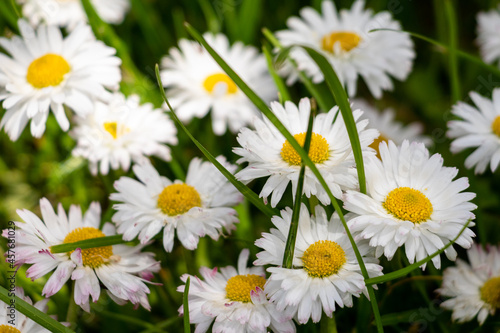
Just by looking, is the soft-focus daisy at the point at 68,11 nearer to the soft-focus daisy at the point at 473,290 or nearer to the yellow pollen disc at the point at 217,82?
the yellow pollen disc at the point at 217,82

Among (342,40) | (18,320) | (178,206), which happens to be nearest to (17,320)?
(18,320)

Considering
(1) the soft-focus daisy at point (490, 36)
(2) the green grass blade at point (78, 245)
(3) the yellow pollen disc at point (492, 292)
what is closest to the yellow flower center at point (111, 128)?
(2) the green grass blade at point (78, 245)

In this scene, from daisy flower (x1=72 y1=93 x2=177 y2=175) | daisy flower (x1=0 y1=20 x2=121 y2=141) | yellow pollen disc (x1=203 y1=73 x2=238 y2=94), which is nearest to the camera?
daisy flower (x1=0 y1=20 x2=121 y2=141)

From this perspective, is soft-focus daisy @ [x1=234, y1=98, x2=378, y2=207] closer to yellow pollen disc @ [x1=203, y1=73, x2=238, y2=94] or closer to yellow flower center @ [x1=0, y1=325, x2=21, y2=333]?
yellow flower center @ [x1=0, y1=325, x2=21, y2=333]

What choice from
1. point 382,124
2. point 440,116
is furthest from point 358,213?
point 440,116

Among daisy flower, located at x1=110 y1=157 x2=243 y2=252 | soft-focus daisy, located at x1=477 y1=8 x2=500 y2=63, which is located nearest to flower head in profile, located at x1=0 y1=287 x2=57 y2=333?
daisy flower, located at x1=110 y1=157 x2=243 y2=252
